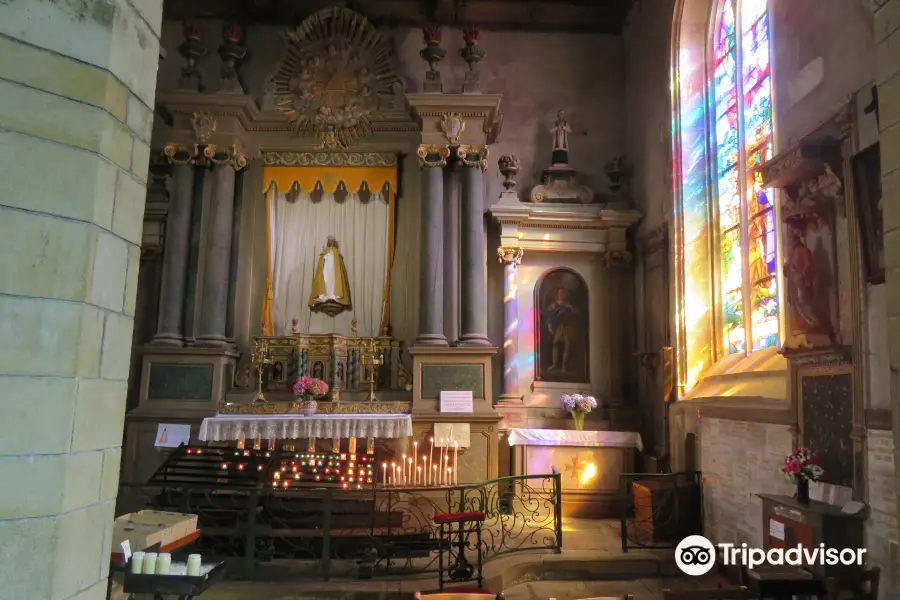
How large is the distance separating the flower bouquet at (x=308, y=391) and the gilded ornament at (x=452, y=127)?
3.83 meters

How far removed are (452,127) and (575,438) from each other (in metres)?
4.56

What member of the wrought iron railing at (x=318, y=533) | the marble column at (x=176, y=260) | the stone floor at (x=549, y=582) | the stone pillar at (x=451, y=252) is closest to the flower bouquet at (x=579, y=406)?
the stone pillar at (x=451, y=252)

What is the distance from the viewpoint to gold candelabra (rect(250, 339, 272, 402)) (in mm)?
8859

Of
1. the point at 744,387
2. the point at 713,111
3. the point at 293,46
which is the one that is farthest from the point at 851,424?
the point at 293,46

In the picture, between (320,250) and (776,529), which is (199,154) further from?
(776,529)

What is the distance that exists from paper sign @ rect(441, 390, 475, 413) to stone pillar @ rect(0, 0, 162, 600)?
622 centimetres

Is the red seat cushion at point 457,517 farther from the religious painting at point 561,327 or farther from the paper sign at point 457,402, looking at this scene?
the religious painting at point 561,327

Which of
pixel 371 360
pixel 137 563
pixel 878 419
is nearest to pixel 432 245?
pixel 371 360

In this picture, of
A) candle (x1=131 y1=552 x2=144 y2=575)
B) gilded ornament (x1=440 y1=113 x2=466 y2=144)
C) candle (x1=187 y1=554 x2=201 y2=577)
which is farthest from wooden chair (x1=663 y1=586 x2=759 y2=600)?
gilded ornament (x1=440 y1=113 x2=466 y2=144)

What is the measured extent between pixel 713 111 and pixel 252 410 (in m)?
6.95

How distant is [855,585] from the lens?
3.78 m

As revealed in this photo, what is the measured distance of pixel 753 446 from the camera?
6059 mm

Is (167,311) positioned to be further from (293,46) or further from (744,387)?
(744,387)

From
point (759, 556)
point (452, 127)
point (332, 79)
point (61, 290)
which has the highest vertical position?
point (332, 79)
